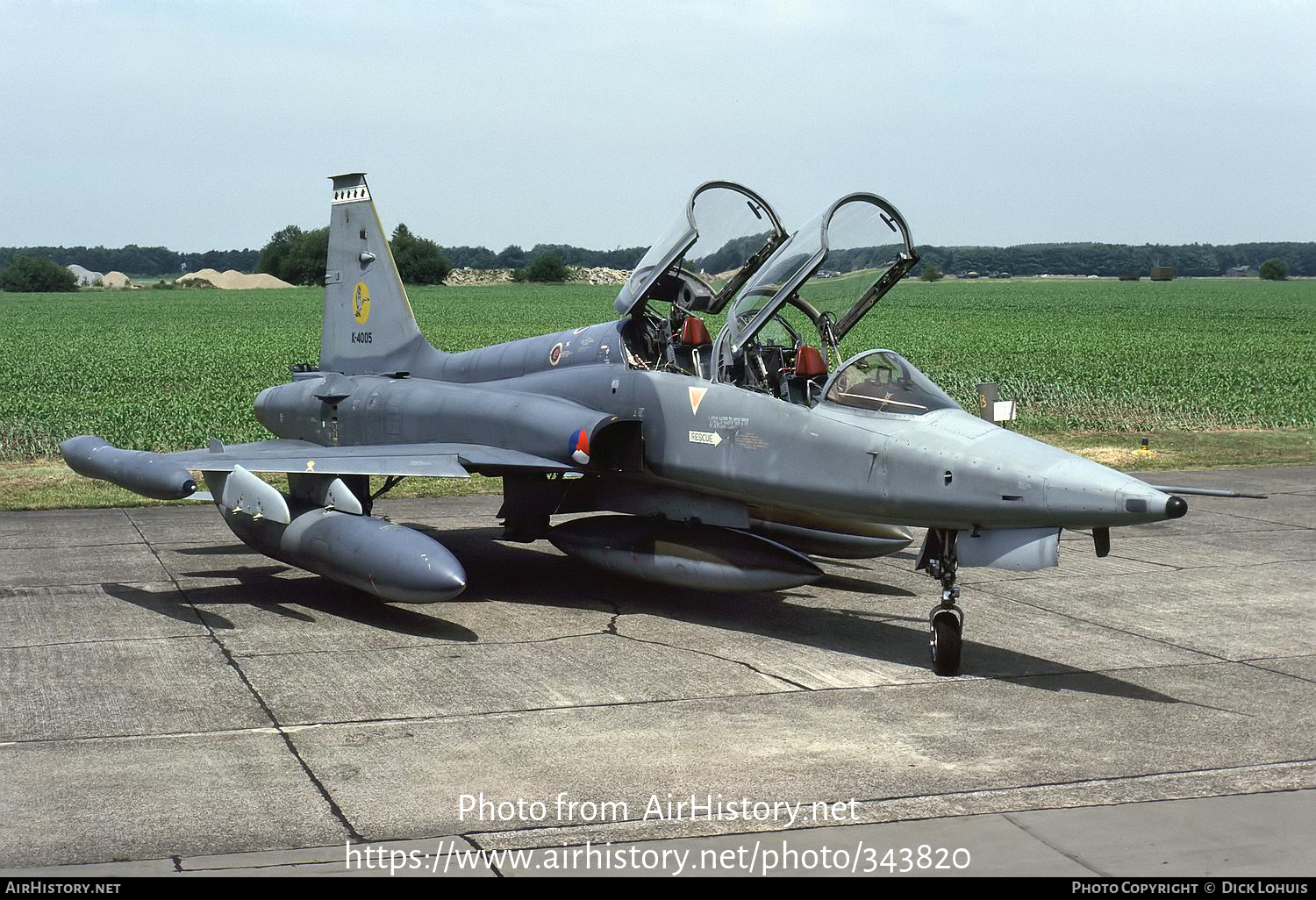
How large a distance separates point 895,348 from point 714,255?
31825mm

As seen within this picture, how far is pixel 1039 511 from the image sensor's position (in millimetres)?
9070

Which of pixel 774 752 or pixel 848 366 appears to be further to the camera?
pixel 848 366

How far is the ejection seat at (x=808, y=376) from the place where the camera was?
35.5 feet

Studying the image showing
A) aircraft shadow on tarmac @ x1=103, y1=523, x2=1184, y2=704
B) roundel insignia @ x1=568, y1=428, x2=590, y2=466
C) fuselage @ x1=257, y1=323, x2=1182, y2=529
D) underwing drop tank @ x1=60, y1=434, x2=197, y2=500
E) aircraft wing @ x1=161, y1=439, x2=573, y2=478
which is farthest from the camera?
aircraft wing @ x1=161, y1=439, x2=573, y2=478

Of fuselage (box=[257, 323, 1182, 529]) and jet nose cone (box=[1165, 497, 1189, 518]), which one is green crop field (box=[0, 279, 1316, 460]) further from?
jet nose cone (box=[1165, 497, 1189, 518])

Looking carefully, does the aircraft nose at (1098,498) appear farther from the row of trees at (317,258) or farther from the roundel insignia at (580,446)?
the row of trees at (317,258)

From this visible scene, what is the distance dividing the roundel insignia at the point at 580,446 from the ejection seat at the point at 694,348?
3.65 feet

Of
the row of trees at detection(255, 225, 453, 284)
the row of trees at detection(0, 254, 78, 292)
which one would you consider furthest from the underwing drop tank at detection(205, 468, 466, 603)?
the row of trees at detection(0, 254, 78, 292)

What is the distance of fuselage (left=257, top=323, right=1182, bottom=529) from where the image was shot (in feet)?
30.2

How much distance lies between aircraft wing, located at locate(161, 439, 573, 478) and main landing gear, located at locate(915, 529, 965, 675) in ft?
11.7

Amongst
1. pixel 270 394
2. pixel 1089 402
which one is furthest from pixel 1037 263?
pixel 270 394

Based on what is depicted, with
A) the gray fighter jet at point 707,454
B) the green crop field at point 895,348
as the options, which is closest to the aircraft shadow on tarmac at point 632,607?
the gray fighter jet at point 707,454

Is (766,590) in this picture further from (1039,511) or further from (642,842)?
(642,842)

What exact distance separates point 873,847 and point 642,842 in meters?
1.08
